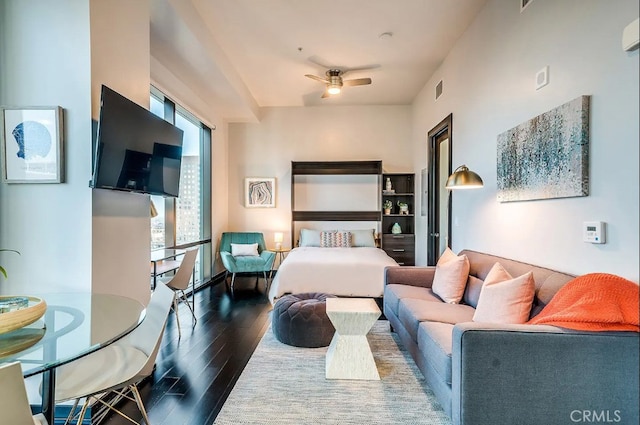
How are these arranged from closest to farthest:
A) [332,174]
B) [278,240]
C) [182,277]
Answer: [182,277], [278,240], [332,174]

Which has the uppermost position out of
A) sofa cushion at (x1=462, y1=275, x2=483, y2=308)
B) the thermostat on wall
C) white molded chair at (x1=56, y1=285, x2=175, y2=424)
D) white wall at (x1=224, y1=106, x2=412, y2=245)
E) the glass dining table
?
white wall at (x1=224, y1=106, x2=412, y2=245)

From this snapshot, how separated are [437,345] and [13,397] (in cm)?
187

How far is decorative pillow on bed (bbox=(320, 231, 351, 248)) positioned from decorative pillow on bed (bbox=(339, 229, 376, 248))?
115 millimetres

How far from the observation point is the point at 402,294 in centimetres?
289

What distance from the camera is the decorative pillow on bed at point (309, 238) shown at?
565 centimetres

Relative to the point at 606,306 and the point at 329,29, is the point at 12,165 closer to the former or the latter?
the point at 329,29

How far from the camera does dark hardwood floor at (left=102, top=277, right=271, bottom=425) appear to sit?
6.52 ft

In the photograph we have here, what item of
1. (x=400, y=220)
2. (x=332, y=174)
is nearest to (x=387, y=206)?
(x=400, y=220)

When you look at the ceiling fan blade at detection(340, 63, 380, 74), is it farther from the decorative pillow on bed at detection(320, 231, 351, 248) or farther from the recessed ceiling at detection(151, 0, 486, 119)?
the decorative pillow on bed at detection(320, 231, 351, 248)

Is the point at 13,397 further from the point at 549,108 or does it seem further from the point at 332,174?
the point at 332,174

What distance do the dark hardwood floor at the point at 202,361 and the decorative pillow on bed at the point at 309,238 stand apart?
1.57m

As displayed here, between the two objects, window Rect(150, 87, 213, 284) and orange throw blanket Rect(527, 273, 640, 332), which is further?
window Rect(150, 87, 213, 284)

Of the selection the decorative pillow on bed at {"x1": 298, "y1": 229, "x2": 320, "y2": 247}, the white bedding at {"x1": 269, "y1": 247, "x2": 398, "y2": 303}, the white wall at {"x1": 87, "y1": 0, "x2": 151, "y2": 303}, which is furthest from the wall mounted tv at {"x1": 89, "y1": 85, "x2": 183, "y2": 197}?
the decorative pillow on bed at {"x1": 298, "y1": 229, "x2": 320, "y2": 247}

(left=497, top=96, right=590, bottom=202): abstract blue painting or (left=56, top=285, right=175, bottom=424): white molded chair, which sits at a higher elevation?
(left=497, top=96, right=590, bottom=202): abstract blue painting
